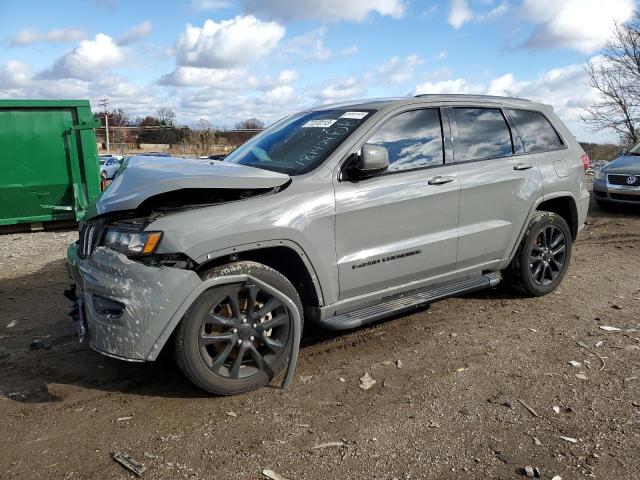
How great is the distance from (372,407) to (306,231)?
1.16m

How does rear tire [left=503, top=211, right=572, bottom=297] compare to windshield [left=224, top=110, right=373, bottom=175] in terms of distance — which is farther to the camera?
rear tire [left=503, top=211, right=572, bottom=297]

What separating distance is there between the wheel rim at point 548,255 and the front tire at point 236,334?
2.74 meters

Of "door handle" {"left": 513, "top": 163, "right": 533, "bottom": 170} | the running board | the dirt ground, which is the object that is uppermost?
"door handle" {"left": 513, "top": 163, "right": 533, "bottom": 170}

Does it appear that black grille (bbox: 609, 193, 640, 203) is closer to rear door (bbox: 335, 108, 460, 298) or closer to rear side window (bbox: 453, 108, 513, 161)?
rear side window (bbox: 453, 108, 513, 161)

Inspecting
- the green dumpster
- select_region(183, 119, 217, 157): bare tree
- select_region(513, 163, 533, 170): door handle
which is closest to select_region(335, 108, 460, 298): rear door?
select_region(513, 163, 533, 170): door handle

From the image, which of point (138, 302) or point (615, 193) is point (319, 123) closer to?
point (138, 302)

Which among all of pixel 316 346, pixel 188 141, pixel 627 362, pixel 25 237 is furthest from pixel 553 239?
pixel 188 141

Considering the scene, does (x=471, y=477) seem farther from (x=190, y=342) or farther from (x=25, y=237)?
(x=25, y=237)

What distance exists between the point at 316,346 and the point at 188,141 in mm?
27620

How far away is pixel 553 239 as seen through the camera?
17.1 feet

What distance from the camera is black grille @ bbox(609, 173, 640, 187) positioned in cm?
1000

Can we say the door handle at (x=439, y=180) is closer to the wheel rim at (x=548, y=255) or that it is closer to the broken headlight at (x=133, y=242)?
the wheel rim at (x=548, y=255)

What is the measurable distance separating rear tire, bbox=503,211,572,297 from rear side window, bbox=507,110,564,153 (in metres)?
0.64

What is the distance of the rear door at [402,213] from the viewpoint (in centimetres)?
371
